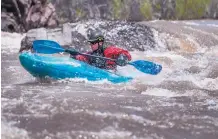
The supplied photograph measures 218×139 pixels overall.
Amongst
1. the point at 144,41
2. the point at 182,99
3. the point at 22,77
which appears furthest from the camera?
the point at 144,41

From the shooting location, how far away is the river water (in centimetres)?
384

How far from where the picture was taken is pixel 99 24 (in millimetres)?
12727

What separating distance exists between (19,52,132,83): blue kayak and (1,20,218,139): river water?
0.32 ft

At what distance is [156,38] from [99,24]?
186cm

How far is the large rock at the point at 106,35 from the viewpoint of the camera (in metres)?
11.0

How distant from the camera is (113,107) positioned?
4734 millimetres

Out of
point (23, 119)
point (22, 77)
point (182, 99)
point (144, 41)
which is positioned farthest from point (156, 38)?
point (23, 119)

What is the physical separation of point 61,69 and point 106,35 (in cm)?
599

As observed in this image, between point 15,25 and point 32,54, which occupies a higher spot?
point 32,54

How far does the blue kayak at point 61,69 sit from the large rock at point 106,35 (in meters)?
4.33

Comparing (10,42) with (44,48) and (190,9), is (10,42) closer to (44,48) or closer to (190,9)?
(44,48)

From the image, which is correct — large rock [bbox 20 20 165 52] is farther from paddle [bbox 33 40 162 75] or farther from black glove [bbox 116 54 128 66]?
black glove [bbox 116 54 128 66]

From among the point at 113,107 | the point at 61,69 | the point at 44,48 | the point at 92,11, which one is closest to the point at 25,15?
the point at 92,11

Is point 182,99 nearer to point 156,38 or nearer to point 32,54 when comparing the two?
point 32,54
